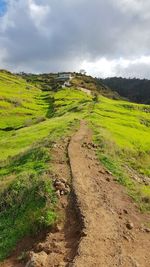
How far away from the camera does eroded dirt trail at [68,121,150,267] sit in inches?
701

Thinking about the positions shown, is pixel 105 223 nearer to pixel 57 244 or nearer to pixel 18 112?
pixel 57 244

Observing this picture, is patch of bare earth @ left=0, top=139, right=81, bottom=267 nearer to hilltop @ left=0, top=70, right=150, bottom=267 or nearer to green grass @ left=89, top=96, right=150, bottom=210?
hilltop @ left=0, top=70, right=150, bottom=267

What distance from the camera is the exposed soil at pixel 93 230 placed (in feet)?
58.3

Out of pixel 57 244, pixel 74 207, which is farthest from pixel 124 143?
pixel 57 244

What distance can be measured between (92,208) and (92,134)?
22.3 meters

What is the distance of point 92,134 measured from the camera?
44281 millimetres

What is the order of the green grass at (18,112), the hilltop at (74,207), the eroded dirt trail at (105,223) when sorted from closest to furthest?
the eroded dirt trail at (105,223)
the hilltop at (74,207)
the green grass at (18,112)

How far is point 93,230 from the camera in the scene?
65.0ft

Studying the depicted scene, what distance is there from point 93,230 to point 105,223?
1.14m

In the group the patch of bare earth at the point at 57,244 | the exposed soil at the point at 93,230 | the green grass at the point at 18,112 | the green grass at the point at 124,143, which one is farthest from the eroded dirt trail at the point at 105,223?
the green grass at the point at 18,112

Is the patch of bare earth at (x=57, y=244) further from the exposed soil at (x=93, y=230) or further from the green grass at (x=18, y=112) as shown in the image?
the green grass at (x=18, y=112)

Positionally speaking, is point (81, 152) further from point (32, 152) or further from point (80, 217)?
A: point (80, 217)

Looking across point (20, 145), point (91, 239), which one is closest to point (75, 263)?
point (91, 239)

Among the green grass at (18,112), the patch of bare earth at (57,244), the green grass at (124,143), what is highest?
the patch of bare earth at (57,244)
